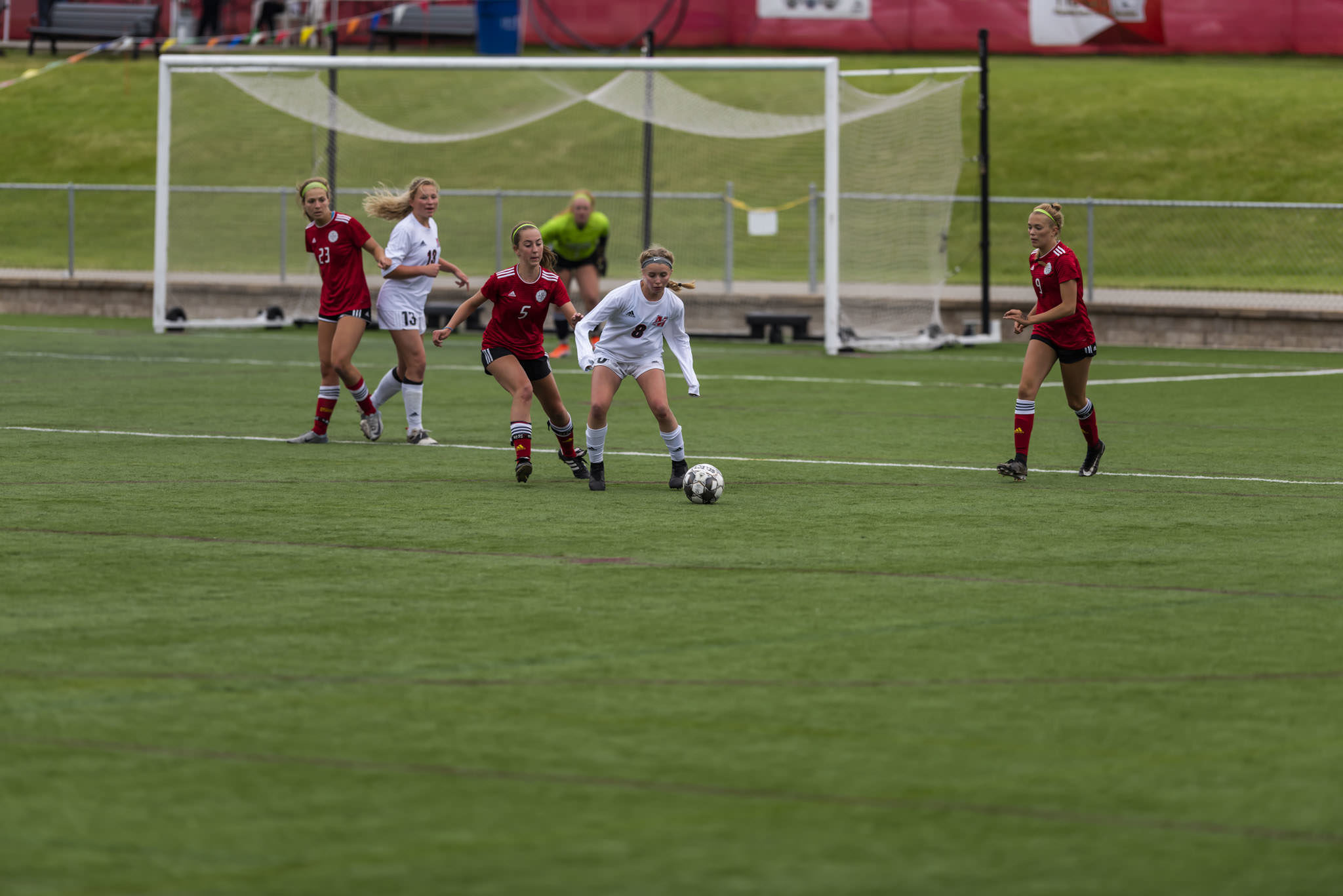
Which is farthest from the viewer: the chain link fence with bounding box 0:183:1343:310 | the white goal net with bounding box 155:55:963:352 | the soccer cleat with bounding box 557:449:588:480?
the chain link fence with bounding box 0:183:1343:310

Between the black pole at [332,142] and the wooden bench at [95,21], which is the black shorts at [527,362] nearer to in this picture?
the black pole at [332,142]

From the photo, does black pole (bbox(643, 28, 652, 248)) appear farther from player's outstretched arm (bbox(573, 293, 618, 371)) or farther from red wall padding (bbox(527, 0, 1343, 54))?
player's outstretched arm (bbox(573, 293, 618, 371))

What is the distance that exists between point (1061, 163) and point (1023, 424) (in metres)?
23.5

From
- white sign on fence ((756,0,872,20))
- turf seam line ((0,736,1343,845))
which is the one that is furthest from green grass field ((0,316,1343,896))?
white sign on fence ((756,0,872,20))

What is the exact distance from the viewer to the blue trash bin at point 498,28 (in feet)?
118

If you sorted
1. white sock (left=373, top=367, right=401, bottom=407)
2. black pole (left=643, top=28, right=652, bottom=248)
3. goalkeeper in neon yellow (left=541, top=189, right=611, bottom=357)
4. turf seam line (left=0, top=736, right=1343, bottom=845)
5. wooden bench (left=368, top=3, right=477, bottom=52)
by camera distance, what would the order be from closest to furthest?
turf seam line (left=0, top=736, right=1343, bottom=845)
white sock (left=373, top=367, right=401, bottom=407)
goalkeeper in neon yellow (left=541, top=189, right=611, bottom=357)
black pole (left=643, top=28, right=652, bottom=248)
wooden bench (left=368, top=3, right=477, bottom=52)

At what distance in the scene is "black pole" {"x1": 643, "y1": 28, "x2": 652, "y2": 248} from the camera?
78.0 feet

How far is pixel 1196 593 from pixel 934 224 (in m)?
16.2

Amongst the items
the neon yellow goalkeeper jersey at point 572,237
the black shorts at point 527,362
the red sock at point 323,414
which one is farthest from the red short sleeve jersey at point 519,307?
the neon yellow goalkeeper jersey at point 572,237

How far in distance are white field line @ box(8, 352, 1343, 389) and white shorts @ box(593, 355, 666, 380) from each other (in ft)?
24.0

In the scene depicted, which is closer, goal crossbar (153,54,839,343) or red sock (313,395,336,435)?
red sock (313,395,336,435)

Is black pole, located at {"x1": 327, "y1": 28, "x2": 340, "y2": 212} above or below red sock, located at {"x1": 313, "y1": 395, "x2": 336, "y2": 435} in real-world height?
above

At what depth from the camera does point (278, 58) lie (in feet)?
76.5

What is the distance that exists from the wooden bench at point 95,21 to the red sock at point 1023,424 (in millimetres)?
31468
